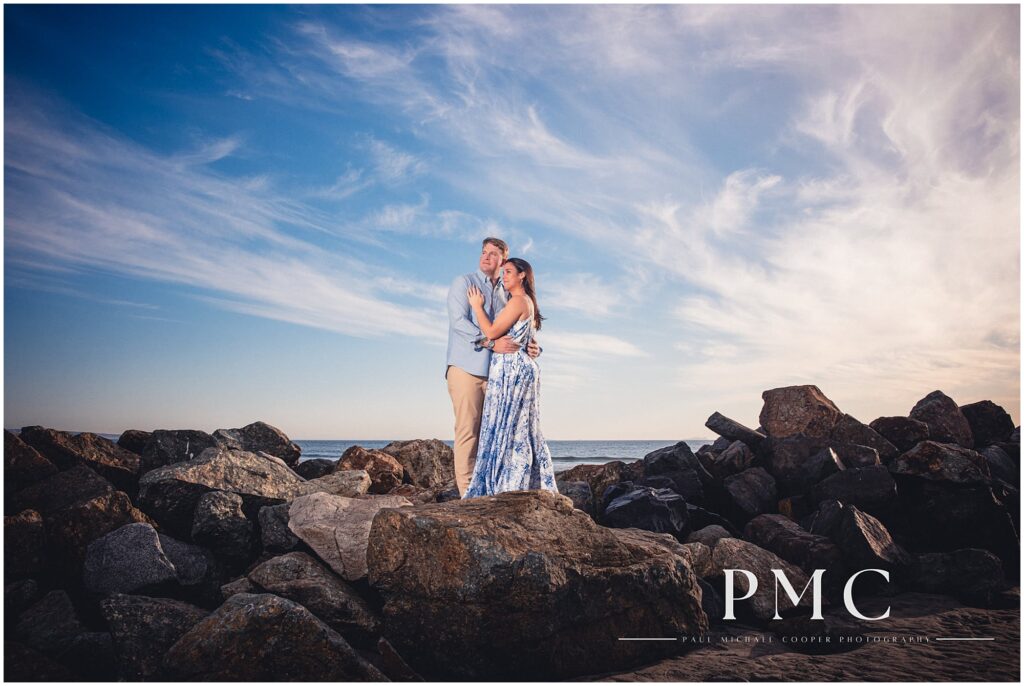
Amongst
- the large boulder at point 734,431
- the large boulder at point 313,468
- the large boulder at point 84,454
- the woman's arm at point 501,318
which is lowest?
the large boulder at point 313,468

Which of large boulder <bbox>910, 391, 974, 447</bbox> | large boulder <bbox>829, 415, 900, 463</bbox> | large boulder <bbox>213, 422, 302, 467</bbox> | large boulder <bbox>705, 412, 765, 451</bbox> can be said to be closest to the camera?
large boulder <bbox>829, 415, 900, 463</bbox>

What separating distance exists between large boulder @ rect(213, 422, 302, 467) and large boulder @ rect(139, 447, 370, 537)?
2110 millimetres

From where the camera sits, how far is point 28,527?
16.4 ft

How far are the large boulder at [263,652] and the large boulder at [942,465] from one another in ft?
21.0

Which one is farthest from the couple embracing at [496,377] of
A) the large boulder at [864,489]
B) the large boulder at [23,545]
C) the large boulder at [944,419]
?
the large boulder at [944,419]

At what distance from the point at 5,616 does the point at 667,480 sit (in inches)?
255

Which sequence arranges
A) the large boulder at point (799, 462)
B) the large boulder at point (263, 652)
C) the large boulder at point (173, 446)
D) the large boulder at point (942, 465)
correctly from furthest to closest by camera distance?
1. the large boulder at point (799, 462)
2. the large boulder at point (173, 446)
3. the large boulder at point (942, 465)
4. the large boulder at point (263, 652)

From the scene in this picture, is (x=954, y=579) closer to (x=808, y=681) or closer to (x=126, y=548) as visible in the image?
(x=808, y=681)

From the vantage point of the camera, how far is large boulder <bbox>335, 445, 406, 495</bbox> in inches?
316

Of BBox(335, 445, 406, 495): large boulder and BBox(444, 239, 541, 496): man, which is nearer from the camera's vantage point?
BBox(444, 239, 541, 496): man

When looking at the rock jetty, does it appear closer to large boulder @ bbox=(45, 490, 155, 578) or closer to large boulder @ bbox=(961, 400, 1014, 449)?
large boulder @ bbox=(45, 490, 155, 578)

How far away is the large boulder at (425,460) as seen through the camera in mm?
8734

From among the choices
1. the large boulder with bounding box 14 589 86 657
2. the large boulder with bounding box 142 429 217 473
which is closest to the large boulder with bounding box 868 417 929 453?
the large boulder with bounding box 142 429 217 473

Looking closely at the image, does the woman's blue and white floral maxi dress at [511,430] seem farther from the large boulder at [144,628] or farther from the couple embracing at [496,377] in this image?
the large boulder at [144,628]
